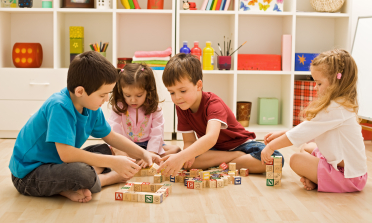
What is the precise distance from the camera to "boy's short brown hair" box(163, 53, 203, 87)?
1727 mm

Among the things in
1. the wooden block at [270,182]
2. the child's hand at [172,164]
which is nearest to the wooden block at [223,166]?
the wooden block at [270,182]

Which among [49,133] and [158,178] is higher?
[49,133]

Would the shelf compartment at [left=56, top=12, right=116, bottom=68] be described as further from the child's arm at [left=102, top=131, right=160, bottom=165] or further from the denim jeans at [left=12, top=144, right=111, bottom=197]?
the denim jeans at [left=12, top=144, right=111, bottom=197]

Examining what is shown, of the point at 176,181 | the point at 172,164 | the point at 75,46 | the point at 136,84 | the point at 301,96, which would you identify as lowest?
the point at 176,181

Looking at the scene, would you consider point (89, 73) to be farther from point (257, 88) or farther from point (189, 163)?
point (257, 88)

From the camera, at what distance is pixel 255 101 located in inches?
133

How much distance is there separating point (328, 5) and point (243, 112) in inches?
42.3

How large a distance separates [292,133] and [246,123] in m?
1.52

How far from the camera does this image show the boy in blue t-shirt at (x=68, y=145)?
1395 millimetres

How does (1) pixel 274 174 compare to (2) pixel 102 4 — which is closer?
(1) pixel 274 174

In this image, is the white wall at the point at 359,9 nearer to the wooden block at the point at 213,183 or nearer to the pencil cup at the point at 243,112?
the pencil cup at the point at 243,112

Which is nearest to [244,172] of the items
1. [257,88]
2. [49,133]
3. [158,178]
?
Result: [158,178]

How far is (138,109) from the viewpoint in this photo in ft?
6.86

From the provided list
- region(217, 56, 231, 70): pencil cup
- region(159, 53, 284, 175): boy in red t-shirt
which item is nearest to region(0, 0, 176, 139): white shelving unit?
region(217, 56, 231, 70): pencil cup
